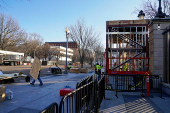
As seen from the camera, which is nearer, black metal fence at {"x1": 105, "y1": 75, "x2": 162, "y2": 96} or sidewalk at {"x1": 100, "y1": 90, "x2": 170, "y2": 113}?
sidewalk at {"x1": 100, "y1": 90, "x2": 170, "y2": 113}

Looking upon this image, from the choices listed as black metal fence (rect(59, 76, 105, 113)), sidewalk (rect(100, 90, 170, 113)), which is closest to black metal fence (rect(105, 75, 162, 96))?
sidewalk (rect(100, 90, 170, 113))

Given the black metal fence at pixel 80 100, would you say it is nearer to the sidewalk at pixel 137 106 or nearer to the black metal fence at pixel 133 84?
the sidewalk at pixel 137 106

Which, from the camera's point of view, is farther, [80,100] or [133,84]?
[133,84]

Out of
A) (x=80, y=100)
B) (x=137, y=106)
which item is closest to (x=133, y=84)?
(x=137, y=106)

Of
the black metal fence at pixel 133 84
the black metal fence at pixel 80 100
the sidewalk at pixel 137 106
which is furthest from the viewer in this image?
the black metal fence at pixel 133 84

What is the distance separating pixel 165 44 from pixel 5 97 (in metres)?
9.15

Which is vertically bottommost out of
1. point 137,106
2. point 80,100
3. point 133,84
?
point 137,106

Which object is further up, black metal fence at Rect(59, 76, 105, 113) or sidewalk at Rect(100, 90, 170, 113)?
black metal fence at Rect(59, 76, 105, 113)

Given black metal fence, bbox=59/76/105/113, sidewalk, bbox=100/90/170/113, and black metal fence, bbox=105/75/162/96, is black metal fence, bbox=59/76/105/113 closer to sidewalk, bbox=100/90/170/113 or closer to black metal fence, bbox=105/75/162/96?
sidewalk, bbox=100/90/170/113

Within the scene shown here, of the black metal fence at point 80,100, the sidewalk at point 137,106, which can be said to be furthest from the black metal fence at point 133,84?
the black metal fence at point 80,100

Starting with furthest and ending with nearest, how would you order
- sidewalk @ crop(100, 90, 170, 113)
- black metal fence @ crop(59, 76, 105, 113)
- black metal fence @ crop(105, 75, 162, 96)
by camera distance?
black metal fence @ crop(105, 75, 162, 96)
sidewalk @ crop(100, 90, 170, 113)
black metal fence @ crop(59, 76, 105, 113)

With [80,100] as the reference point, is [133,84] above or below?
below

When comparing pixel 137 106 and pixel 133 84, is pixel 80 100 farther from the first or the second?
pixel 133 84

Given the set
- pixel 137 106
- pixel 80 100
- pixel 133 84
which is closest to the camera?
pixel 80 100
